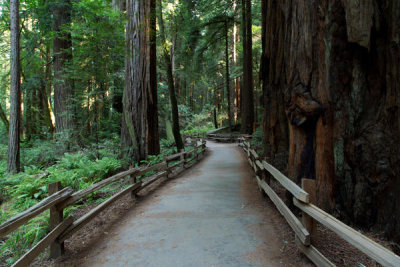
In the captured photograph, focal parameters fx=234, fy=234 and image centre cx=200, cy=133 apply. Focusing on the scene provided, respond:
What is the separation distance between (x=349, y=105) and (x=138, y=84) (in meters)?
7.58

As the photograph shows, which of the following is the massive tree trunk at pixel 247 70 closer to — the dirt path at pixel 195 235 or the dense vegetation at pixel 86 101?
the dense vegetation at pixel 86 101

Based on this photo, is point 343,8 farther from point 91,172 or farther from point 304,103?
point 91,172

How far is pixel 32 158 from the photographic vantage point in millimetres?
11391

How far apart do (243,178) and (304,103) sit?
15.9 feet

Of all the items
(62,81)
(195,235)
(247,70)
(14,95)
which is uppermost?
(247,70)

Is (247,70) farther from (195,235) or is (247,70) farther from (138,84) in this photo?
(195,235)

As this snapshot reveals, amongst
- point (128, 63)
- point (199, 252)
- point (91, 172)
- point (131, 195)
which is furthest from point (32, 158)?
point (199, 252)

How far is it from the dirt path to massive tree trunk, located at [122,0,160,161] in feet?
11.6

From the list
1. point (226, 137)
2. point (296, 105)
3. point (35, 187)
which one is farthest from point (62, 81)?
point (226, 137)

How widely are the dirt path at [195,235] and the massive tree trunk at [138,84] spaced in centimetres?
352

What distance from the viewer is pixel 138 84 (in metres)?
9.54

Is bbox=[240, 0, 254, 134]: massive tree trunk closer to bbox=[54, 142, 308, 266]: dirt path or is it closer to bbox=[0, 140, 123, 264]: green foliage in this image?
bbox=[0, 140, 123, 264]: green foliage

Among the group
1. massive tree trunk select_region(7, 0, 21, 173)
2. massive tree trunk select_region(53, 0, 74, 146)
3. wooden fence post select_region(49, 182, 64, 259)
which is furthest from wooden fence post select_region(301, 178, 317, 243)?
massive tree trunk select_region(53, 0, 74, 146)

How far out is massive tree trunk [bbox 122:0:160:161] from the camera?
9.55 metres
